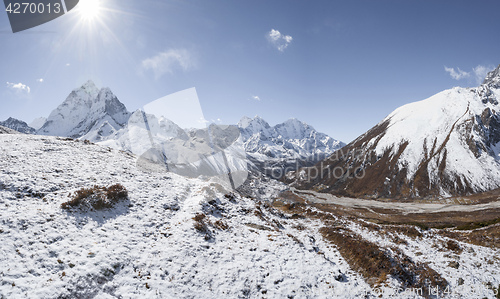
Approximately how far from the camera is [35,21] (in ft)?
58.8

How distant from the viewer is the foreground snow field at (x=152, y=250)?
11751 millimetres

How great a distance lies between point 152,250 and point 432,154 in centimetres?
17457

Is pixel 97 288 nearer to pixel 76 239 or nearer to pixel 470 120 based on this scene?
pixel 76 239

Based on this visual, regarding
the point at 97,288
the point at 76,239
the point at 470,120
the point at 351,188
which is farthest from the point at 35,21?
the point at 470,120

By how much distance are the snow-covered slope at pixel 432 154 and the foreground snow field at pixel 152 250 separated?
124205 millimetres

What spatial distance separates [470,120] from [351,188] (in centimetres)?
8641

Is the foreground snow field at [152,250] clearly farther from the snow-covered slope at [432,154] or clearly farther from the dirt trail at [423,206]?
the snow-covered slope at [432,154]

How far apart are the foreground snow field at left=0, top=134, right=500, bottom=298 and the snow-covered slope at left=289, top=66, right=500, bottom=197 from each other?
4890 inches

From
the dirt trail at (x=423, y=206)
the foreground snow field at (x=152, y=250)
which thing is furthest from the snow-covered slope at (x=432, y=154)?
the foreground snow field at (x=152, y=250)

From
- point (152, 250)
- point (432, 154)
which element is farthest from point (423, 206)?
point (152, 250)

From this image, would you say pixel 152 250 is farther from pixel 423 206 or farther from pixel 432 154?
pixel 432 154

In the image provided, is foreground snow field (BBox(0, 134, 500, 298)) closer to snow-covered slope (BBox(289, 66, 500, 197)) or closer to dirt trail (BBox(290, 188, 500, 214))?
dirt trail (BBox(290, 188, 500, 214))

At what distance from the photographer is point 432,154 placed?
136 meters

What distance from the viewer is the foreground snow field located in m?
11.8
